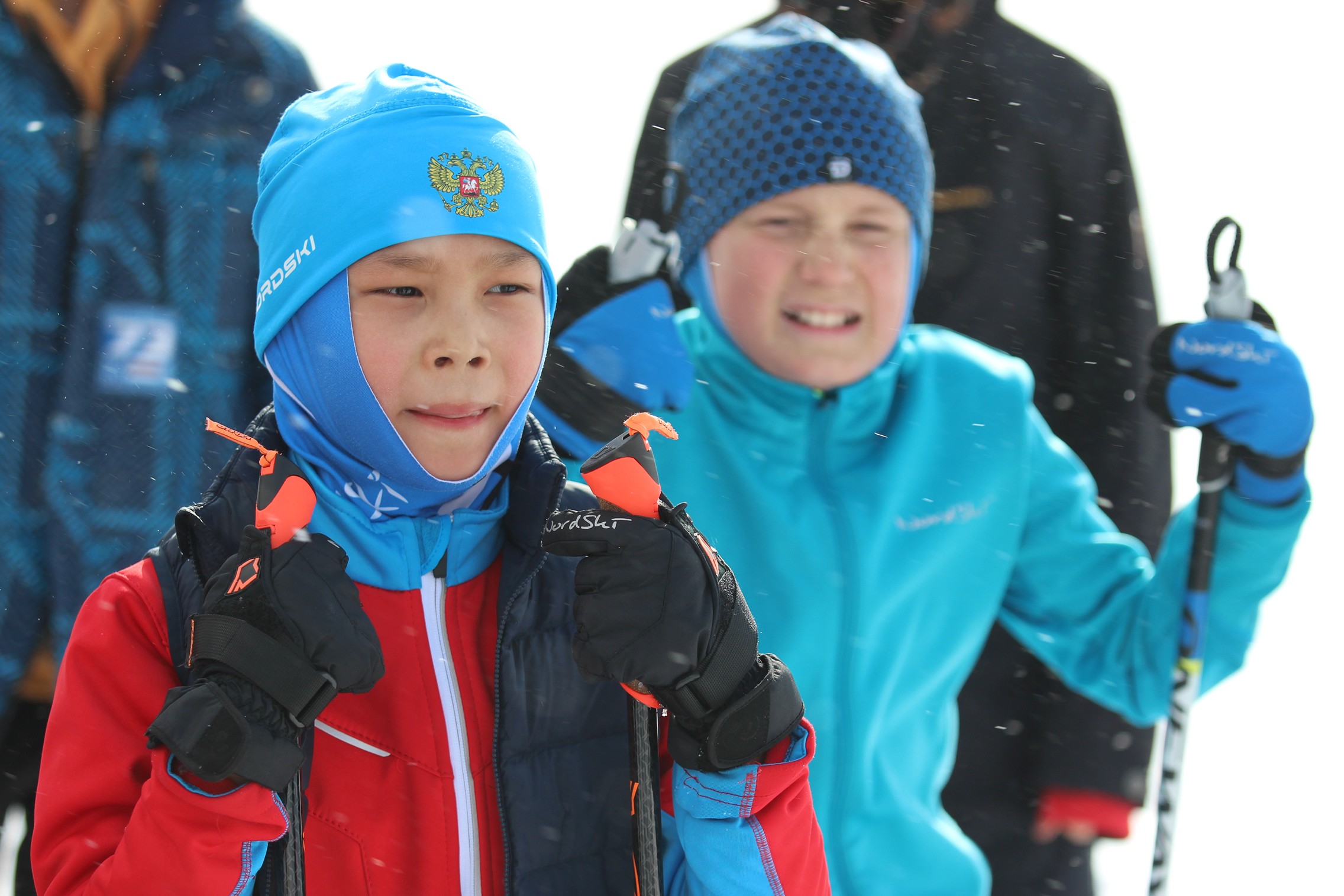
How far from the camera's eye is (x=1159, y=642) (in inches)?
93.4

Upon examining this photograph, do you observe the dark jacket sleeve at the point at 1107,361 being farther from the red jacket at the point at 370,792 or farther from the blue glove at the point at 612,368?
the red jacket at the point at 370,792

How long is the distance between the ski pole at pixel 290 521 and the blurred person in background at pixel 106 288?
1207mm

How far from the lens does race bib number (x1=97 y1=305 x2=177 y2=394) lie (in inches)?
97.4

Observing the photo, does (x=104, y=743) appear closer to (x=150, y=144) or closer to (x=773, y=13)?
(x=150, y=144)

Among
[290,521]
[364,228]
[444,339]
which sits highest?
[364,228]

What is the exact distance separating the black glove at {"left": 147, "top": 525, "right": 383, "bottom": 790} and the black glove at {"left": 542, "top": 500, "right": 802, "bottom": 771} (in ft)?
0.80

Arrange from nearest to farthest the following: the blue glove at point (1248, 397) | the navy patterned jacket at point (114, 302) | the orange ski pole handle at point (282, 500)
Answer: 1. the orange ski pole handle at point (282, 500)
2. the blue glove at point (1248, 397)
3. the navy patterned jacket at point (114, 302)

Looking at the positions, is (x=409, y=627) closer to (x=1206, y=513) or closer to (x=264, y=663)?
(x=264, y=663)

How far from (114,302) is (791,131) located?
1.36m

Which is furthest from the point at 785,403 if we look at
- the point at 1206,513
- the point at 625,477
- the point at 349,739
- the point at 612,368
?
the point at 349,739

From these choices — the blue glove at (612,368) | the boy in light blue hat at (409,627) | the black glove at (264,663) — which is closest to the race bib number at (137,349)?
the blue glove at (612,368)

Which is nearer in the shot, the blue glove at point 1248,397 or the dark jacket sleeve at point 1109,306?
the blue glove at point 1248,397

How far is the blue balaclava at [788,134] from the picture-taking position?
2.22 metres

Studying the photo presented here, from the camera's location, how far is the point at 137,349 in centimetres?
248
